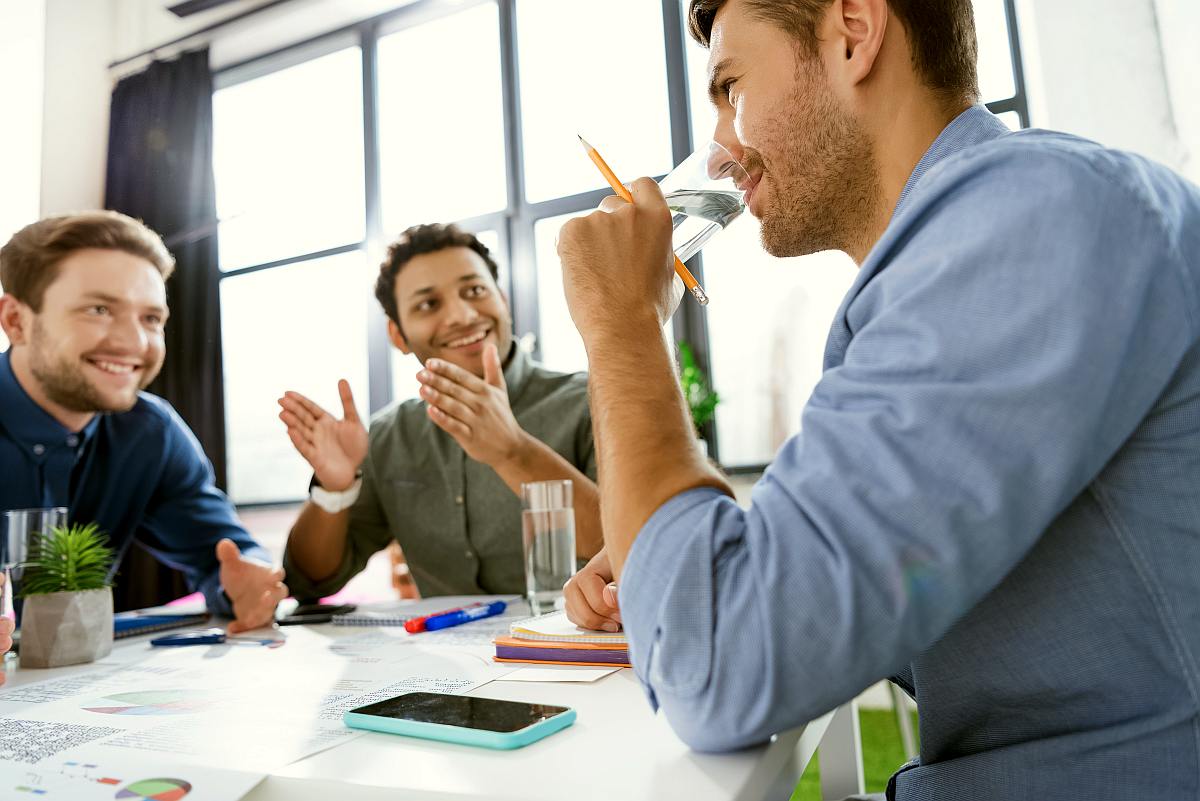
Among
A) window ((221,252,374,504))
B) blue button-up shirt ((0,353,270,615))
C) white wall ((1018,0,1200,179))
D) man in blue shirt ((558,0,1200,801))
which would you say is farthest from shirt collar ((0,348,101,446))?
white wall ((1018,0,1200,179))

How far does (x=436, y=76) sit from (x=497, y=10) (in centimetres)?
45

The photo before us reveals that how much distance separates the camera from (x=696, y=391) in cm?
330

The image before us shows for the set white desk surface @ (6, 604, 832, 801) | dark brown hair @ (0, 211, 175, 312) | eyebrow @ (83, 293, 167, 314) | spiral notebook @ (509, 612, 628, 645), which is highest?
dark brown hair @ (0, 211, 175, 312)

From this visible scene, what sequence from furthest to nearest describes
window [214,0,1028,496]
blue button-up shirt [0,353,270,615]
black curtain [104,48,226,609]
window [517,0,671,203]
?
→ black curtain [104,48,226,609], window [517,0,671,203], window [214,0,1028,496], blue button-up shirt [0,353,270,615]

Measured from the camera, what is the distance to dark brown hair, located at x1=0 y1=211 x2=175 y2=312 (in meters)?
1.85

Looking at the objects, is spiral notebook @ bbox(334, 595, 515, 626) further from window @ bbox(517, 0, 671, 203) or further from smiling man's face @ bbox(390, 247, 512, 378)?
window @ bbox(517, 0, 671, 203)

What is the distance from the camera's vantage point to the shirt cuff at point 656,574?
0.51 meters

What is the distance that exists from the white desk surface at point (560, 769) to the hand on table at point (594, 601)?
0.75 ft

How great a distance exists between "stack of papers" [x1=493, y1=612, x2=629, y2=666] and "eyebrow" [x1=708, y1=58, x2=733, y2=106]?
1.98ft

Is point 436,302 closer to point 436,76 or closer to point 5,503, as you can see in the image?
point 5,503

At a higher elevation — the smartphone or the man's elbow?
the man's elbow

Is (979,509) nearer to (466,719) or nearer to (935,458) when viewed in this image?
(935,458)

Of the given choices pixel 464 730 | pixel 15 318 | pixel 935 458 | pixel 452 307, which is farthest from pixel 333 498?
pixel 935 458

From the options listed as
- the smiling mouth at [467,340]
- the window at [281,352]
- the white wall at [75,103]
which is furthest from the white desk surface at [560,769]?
the white wall at [75,103]
